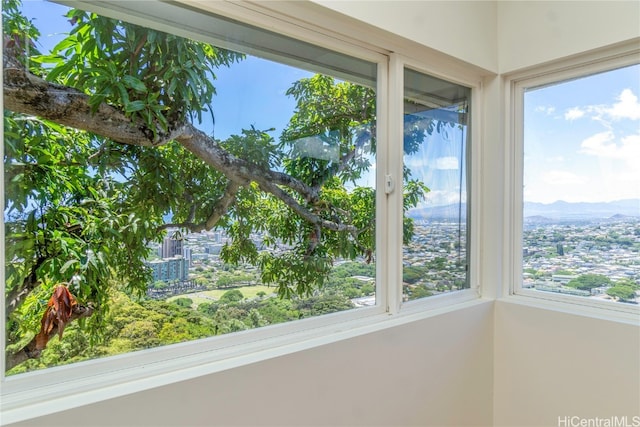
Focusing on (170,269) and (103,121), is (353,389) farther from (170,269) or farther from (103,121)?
(103,121)

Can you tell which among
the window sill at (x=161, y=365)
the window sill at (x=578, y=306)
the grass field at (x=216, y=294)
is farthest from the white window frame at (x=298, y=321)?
the window sill at (x=578, y=306)

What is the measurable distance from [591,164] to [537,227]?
15.6 inches

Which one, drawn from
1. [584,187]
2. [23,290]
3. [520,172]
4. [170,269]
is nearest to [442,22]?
[520,172]

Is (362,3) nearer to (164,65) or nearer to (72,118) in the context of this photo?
(164,65)

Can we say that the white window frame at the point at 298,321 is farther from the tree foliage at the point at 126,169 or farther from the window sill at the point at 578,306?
the window sill at the point at 578,306

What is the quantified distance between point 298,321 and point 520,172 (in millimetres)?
1474

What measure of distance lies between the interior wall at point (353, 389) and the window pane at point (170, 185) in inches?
7.2

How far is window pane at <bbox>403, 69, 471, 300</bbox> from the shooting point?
6.11 feet

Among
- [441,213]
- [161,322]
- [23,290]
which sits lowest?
[161,322]

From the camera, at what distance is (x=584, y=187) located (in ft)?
6.10

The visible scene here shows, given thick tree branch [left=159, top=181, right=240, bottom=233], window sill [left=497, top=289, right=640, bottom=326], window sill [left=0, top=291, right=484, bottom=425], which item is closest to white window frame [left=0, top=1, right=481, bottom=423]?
window sill [left=0, top=291, right=484, bottom=425]

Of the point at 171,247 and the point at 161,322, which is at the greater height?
the point at 171,247

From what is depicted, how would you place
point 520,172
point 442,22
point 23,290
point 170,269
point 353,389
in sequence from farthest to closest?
point 520,172 → point 442,22 → point 353,389 → point 170,269 → point 23,290

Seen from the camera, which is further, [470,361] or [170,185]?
[470,361]
